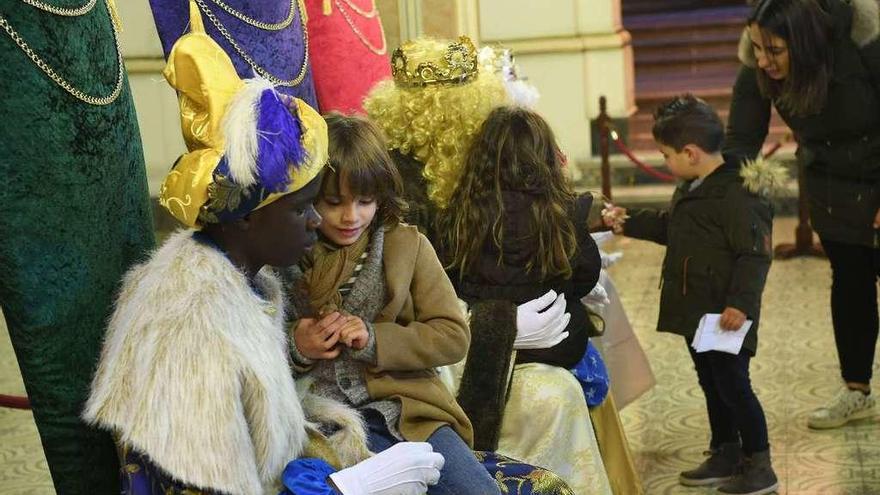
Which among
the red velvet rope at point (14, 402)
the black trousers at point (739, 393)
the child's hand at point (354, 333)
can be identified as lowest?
the black trousers at point (739, 393)

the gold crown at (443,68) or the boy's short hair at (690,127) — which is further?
the boy's short hair at (690,127)

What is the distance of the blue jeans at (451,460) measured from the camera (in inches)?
97.1

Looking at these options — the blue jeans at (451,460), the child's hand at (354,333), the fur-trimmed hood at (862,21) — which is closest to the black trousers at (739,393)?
the fur-trimmed hood at (862,21)

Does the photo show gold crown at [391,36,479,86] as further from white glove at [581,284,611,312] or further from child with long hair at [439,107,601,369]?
white glove at [581,284,611,312]

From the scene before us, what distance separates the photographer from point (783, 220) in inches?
328

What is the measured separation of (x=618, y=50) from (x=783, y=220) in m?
1.85

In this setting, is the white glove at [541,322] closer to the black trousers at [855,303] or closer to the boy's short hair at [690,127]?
the boy's short hair at [690,127]

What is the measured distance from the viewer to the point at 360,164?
98.7 inches

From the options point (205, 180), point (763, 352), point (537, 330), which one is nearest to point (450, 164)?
→ point (537, 330)

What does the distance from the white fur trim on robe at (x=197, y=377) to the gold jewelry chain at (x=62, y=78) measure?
313 mm

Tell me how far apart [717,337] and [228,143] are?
2.32 metres

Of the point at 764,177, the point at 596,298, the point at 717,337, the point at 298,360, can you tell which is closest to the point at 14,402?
the point at 298,360

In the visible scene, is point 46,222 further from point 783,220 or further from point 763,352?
point 783,220

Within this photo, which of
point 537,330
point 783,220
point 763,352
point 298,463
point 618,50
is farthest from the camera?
point 618,50
